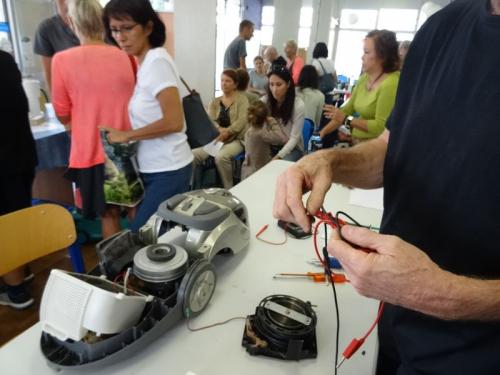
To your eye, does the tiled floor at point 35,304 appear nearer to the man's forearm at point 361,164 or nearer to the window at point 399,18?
the man's forearm at point 361,164

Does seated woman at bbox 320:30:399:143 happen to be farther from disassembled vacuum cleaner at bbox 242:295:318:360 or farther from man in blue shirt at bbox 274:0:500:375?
disassembled vacuum cleaner at bbox 242:295:318:360

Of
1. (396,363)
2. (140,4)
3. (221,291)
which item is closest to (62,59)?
(140,4)

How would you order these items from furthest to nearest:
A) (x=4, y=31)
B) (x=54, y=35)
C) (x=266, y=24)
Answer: (x=266, y=24), (x=4, y=31), (x=54, y=35)

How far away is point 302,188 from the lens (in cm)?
73

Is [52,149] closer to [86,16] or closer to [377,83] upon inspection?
[86,16]

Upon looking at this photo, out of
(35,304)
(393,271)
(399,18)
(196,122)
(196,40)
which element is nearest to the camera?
(393,271)

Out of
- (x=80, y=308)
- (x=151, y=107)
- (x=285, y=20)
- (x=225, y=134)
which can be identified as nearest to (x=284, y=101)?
(x=225, y=134)

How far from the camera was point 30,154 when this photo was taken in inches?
66.8

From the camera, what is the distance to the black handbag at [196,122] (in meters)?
1.70

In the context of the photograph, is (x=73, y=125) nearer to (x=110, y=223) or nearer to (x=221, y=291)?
(x=110, y=223)

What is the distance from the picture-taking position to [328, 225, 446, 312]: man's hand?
48 centimetres

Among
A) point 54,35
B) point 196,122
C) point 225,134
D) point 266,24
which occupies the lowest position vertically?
point 225,134

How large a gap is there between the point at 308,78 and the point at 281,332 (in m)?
3.26

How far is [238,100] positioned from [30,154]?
85.4 inches
